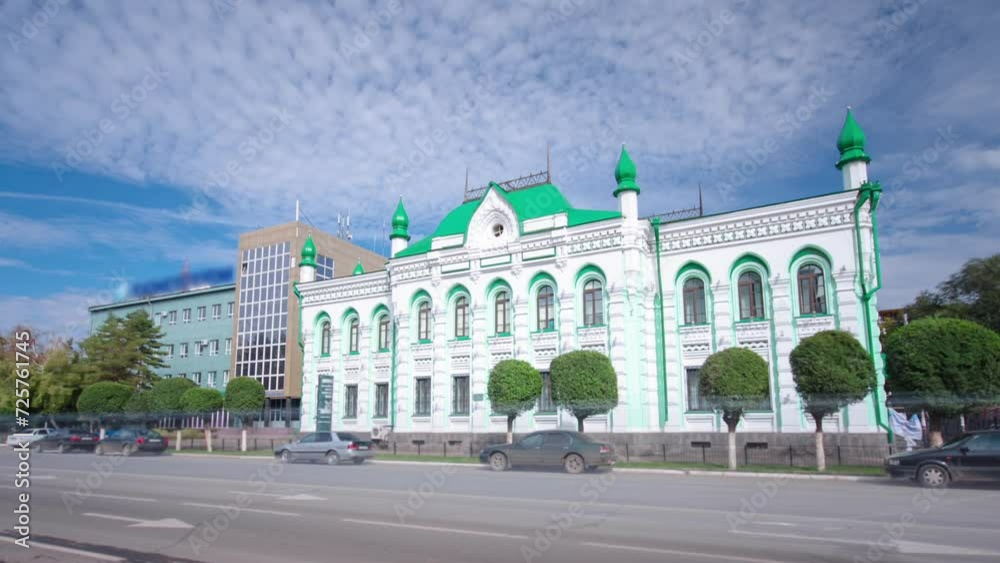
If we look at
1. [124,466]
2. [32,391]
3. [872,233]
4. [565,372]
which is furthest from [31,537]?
[32,391]

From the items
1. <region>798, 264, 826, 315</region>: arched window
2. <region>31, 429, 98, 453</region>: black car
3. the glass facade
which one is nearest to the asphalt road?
<region>798, 264, 826, 315</region>: arched window

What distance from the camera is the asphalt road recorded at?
8094 millimetres

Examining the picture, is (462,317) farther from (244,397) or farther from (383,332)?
→ (244,397)

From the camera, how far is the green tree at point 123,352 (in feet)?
151

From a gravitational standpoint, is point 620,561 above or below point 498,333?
below

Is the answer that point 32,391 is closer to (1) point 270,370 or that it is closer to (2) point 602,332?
(1) point 270,370

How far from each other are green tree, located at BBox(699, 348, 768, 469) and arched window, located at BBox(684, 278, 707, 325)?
4.95 m

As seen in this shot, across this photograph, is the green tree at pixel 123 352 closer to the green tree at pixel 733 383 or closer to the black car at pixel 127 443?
the black car at pixel 127 443

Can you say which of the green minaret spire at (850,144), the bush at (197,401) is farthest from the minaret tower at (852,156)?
the bush at (197,401)

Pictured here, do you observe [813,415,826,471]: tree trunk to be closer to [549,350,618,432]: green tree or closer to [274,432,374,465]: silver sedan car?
[549,350,618,432]: green tree

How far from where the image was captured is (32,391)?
44.7 metres

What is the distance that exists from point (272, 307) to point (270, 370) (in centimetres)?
521

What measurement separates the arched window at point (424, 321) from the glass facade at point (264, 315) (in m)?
24.7

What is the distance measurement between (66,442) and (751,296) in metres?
34.7
